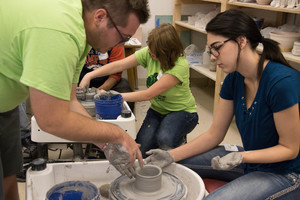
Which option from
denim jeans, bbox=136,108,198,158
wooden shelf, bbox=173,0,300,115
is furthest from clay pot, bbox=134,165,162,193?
wooden shelf, bbox=173,0,300,115

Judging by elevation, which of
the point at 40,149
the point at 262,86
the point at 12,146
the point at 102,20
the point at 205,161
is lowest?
the point at 40,149

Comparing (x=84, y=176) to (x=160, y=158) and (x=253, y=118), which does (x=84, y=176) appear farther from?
(x=253, y=118)

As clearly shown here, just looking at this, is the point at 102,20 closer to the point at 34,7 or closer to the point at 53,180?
the point at 34,7

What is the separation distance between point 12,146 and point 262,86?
1.03m

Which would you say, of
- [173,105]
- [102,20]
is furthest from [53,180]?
[173,105]

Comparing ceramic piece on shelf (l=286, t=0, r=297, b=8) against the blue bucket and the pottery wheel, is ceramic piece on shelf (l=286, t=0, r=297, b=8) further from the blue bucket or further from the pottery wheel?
the blue bucket

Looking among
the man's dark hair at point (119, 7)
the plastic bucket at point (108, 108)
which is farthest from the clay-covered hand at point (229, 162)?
the man's dark hair at point (119, 7)

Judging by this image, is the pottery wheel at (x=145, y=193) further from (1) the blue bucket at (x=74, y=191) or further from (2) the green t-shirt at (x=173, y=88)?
(2) the green t-shirt at (x=173, y=88)

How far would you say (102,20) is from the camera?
95cm

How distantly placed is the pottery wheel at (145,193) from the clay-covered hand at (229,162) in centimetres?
20

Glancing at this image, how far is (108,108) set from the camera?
63.2 inches

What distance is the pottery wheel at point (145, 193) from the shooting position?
3.78ft

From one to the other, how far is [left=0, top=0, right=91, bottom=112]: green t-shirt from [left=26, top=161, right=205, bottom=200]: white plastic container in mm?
462

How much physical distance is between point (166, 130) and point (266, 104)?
0.87 meters
